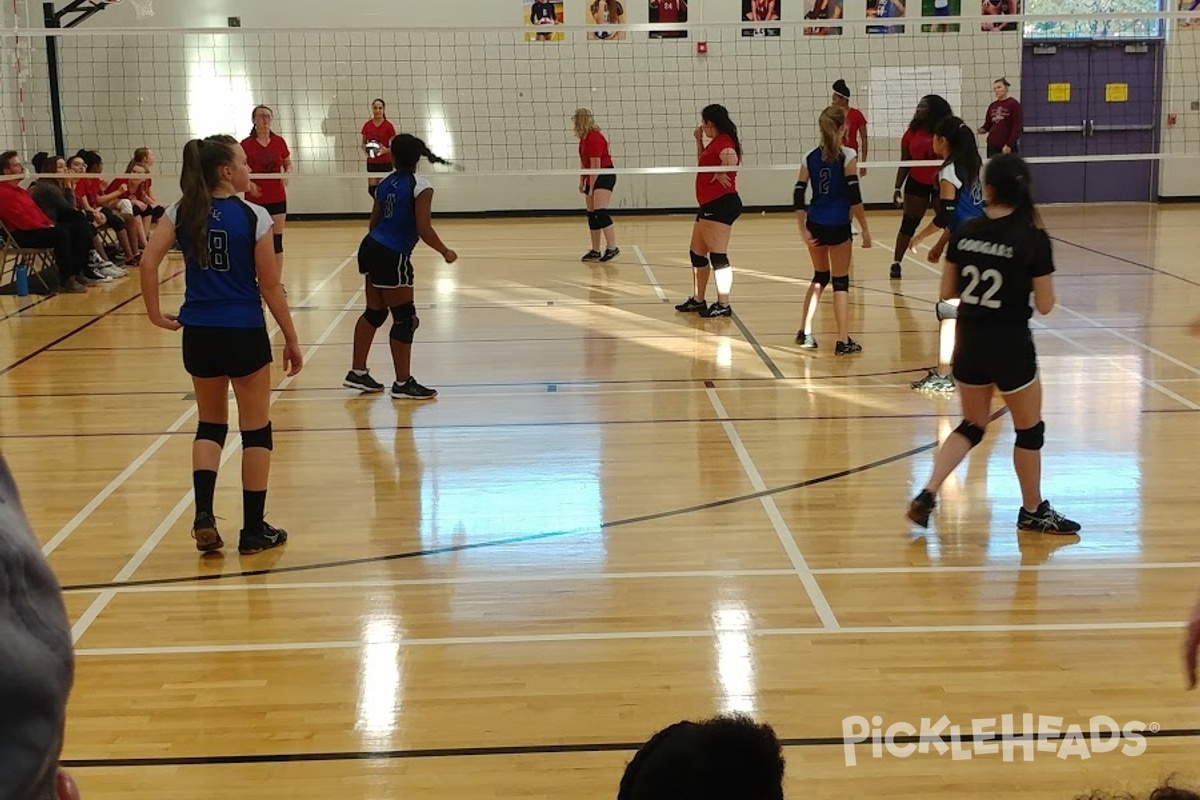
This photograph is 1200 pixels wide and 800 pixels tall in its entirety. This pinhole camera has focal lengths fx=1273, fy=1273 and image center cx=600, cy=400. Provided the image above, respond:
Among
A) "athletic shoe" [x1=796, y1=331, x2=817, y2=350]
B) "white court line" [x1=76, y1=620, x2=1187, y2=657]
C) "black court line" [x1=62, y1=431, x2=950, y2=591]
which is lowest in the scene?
"white court line" [x1=76, y1=620, x2=1187, y2=657]

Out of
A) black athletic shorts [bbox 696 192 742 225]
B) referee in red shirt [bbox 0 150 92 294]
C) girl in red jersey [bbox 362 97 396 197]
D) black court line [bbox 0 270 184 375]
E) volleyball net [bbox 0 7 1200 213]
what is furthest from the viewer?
volleyball net [bbox 0 7 1200 213]

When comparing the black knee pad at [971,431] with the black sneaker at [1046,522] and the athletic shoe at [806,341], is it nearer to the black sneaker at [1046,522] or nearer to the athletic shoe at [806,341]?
the black sneaker at [1046,522]

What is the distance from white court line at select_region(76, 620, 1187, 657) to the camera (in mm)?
4473

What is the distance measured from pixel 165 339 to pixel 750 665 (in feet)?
25.4

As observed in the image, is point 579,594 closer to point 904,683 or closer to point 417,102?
point 904,683

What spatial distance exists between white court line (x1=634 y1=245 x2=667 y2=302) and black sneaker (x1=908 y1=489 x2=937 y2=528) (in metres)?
6.89

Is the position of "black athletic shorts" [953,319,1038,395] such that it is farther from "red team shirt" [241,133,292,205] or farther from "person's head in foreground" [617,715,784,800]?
"red team shirt" [241,133,292,205]

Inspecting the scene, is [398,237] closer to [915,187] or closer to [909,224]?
[915,187]

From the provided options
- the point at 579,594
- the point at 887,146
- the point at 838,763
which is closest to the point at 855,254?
the point at 887,146

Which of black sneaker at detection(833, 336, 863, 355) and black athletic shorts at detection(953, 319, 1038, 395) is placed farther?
black sneaker at detection(833, 336, 863, 355)

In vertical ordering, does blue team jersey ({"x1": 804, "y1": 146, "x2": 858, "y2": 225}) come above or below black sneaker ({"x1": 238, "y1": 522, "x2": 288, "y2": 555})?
above

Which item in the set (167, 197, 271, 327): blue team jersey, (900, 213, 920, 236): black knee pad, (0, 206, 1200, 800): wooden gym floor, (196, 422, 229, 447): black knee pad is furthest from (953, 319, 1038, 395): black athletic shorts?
(900, 213, 920, 236): black knee pad

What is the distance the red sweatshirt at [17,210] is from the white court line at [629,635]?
926 centimetres

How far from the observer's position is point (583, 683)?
4148mm
